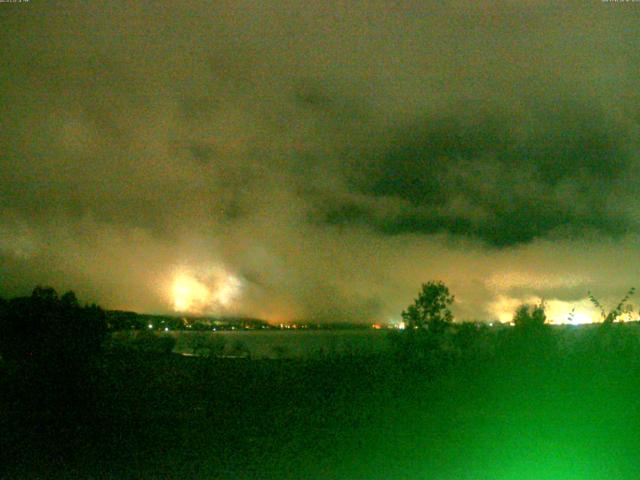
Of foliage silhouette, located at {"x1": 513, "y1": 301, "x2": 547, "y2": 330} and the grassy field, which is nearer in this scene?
the grassy field

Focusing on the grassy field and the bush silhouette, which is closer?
the grassy field

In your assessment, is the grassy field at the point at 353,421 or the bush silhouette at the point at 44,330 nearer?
the grassy field at the point at 353,421

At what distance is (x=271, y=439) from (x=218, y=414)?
2.36m

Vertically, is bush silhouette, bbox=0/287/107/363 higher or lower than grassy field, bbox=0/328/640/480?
higher

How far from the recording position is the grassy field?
30.3 feet

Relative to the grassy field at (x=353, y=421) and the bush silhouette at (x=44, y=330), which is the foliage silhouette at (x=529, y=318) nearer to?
the grassy field at (x=353, y=421)

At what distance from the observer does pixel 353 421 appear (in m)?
12.2

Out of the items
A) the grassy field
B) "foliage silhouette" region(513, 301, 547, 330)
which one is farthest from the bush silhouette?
"foliage silhouette" region(513, 301, 547, 330)

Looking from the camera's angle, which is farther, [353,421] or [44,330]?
[44,330]

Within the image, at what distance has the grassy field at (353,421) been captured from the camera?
925 centimetres

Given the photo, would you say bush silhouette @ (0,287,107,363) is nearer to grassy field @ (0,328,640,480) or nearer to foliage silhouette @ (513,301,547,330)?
grassy field @ (0,328,640,480)

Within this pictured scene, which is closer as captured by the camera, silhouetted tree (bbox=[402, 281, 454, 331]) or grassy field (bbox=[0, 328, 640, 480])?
grassy field (bbox=[0, 328, 640, 480])

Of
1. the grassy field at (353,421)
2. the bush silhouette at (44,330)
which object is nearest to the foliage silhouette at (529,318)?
the grassy field at (353,421)

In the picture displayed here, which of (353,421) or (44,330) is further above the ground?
(44,330)
